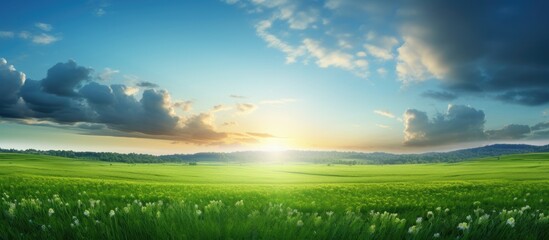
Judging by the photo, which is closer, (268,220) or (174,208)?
(268,220)

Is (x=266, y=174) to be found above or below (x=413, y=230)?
below

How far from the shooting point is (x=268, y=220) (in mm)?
2846

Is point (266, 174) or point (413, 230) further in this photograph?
point (266, 174)

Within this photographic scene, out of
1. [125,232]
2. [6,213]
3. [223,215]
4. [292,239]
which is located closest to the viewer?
[292,239]

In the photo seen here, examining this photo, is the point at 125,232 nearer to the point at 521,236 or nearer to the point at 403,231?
the point at 403,231

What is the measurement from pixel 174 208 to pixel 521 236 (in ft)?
8.60

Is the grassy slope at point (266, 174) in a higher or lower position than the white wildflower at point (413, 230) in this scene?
lower

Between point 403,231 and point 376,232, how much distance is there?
230 millimetres

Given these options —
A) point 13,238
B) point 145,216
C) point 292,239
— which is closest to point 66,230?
point 13,238

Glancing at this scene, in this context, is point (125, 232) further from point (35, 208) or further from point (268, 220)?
point (35, 208)

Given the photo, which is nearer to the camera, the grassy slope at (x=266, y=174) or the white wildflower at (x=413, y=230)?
the white wildflower at (x=413, y=230)

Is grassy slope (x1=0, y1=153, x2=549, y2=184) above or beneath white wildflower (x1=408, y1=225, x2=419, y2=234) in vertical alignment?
beneath

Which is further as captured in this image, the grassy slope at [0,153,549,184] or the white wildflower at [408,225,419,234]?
the grassy slope at [0,153,549,184]

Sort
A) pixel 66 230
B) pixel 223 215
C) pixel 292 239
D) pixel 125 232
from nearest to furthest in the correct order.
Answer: pixel 292 239 → pixel 125 232 → pixel 66 230 → pixel 223 215
